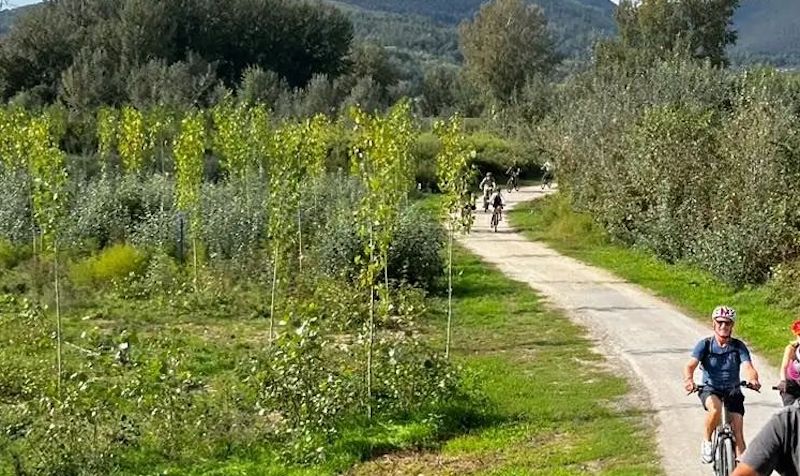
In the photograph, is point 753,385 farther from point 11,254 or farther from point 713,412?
point 11,254

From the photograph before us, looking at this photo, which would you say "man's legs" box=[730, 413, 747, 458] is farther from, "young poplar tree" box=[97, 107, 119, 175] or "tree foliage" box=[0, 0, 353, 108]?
"tree foliage" box=[0, 0, 353, 108]

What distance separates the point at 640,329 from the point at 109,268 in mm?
12273

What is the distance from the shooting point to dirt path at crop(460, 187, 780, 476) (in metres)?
11.7

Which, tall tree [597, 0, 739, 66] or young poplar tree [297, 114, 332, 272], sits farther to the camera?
tall tree [597, 0, 739, 66]

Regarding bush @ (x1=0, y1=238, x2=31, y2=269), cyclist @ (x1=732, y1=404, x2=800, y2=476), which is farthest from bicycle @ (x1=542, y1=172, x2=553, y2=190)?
cyclist @ (x1=732, y1=404, x2=800, y2=476)

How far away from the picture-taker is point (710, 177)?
25.4 meters

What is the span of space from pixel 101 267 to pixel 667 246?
14644 mm

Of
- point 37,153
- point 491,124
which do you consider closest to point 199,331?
point 37,153

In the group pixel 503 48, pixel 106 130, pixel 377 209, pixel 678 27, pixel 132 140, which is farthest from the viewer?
pixel 503 48

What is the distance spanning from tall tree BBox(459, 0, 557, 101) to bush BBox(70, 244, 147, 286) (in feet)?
165

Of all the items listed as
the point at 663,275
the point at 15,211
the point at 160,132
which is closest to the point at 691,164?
the point at 663,275

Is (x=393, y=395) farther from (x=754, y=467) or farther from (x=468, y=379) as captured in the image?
(x=754, y=467)

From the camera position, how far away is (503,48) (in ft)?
233

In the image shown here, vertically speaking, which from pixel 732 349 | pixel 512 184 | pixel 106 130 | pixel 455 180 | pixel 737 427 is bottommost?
pixel 512 184
